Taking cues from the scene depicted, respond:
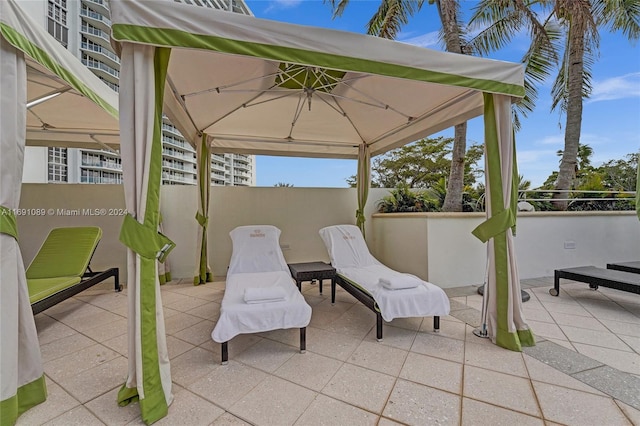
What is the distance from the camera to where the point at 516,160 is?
3.00 m

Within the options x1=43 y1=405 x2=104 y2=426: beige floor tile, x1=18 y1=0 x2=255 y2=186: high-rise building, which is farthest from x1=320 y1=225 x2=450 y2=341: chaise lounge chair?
x1=18 y1=0 x2=255 y2=186: high-rise building

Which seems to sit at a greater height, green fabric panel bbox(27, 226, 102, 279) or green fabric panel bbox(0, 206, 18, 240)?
green fabric panel bbox(0, 206, 18, 240)

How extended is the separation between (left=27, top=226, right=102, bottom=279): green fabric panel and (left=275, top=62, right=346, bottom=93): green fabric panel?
3.93 m

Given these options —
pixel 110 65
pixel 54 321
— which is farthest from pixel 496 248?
pixel 110 65

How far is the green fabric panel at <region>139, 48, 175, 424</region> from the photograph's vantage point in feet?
5.91

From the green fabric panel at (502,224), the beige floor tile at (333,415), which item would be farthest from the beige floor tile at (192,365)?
the green fabric panel at (502,224)

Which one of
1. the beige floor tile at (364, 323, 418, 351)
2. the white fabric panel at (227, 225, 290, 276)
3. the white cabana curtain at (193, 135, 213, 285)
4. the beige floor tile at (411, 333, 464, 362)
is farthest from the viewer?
the white cabana curtain at (193, 135, 213, 285)

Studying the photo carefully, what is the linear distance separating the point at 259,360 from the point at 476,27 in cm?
947

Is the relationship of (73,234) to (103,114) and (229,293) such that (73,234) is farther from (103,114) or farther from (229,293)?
(229,293)

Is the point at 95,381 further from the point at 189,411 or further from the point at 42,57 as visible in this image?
the point at 42,57

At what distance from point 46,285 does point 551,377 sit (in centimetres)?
Answer: 543

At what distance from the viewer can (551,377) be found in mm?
2193

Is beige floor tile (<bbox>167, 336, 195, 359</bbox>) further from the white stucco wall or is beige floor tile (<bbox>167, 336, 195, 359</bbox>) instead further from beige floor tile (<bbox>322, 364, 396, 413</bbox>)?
the white stucco wall

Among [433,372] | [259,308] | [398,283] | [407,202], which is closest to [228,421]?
[259,308]
